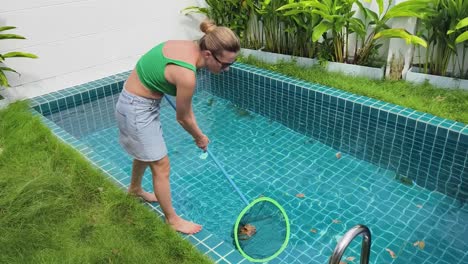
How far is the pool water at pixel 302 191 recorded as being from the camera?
9.52ft

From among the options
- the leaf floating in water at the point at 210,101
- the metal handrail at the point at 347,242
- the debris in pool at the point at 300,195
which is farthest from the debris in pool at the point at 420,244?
the leaf floating in water at the point at 210,101

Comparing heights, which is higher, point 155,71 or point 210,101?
point 155,71

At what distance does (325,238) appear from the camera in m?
2.98

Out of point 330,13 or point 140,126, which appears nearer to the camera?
point 140,126

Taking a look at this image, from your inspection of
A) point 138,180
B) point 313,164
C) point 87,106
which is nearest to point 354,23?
point 313,164

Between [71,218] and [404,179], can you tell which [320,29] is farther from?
[71,218]

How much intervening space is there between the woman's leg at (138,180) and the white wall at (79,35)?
260 cm

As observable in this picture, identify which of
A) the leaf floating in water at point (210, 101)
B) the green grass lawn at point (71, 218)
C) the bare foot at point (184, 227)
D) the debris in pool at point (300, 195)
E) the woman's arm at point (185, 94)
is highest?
the woman's arm at point (185, 94)

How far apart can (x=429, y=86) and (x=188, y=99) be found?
2.91 m

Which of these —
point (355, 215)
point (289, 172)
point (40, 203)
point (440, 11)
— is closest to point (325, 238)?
point (355, 215)

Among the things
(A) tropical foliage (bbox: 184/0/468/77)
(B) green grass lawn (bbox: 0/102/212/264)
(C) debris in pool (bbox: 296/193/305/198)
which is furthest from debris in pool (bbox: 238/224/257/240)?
(A) tropical foliage (bbox: 184/0/468/77)

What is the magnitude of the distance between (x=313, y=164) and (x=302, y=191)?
1.47ft

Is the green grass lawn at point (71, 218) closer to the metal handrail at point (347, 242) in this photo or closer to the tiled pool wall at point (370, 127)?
the metal handrail at point (347, 242)

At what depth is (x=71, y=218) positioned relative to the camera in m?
2.68
